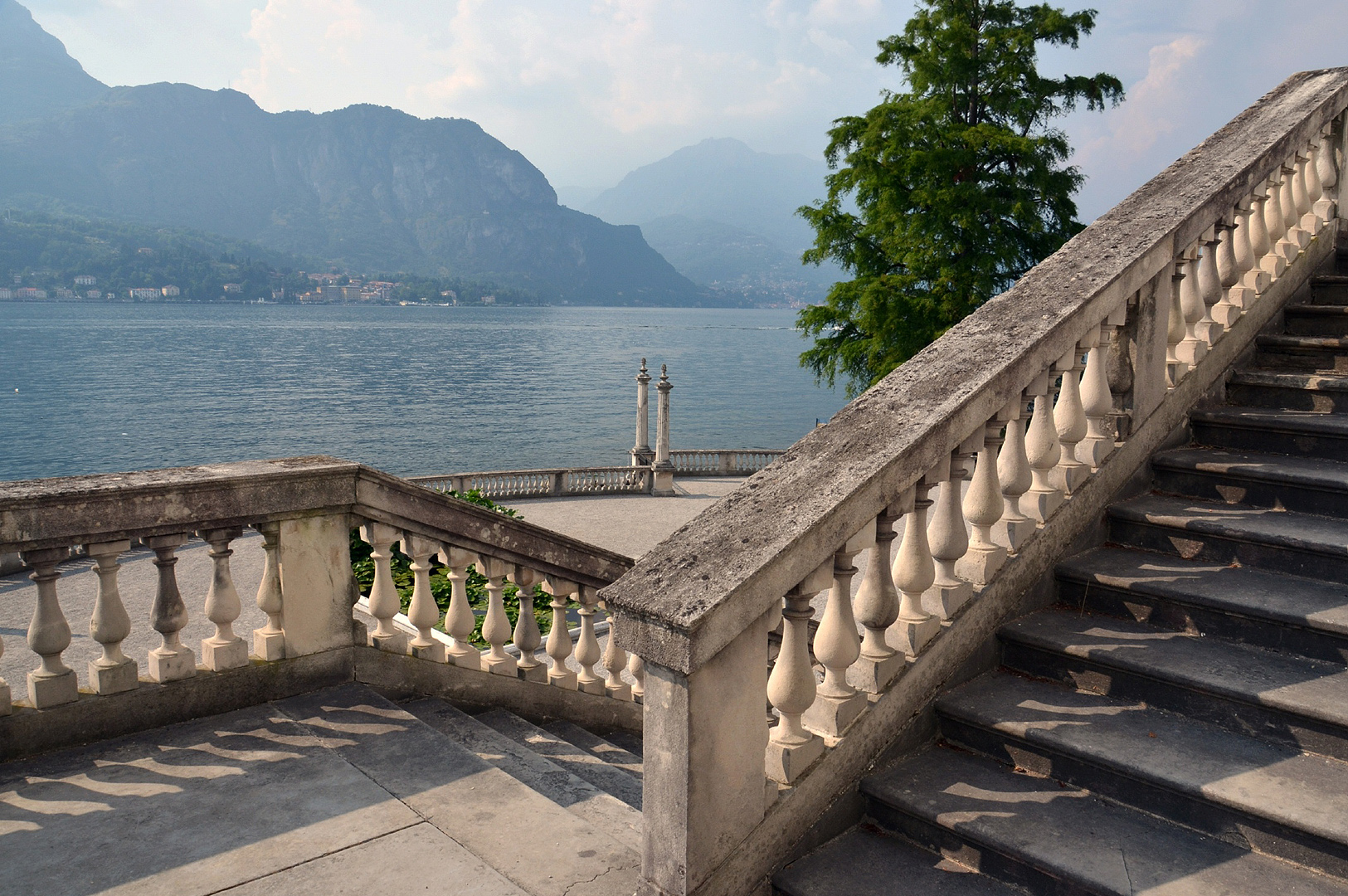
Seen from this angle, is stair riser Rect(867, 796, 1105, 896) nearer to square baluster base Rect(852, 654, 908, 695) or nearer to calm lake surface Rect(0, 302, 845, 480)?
square baluster base Rect(852, 654, 908, 695)

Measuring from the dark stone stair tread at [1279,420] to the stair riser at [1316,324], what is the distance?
3.14 feet

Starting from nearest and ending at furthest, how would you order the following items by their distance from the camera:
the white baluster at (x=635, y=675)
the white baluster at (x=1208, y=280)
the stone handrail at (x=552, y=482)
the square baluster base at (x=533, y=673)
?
the white baluster at (x=1208, y=280) → the square baluster base at (x=533, y=673) → the white baluster at (x=635, y=675) → the stone handrail at (x=552, y=482)

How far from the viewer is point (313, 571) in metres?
4.30

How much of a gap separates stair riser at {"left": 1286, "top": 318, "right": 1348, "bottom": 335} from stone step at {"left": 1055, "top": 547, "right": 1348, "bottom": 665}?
2403mm

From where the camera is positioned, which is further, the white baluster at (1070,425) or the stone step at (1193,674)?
the white baluster at (1070,425)

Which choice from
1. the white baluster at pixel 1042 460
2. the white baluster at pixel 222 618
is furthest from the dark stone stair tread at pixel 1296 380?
the white baluster at pixel 222 618

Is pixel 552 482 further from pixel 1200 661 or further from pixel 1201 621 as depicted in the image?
pixel 1200 661

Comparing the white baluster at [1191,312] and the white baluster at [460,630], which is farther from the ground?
the white baluster at [1191,312]

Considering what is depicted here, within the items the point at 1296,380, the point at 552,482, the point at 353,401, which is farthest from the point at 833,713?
the point at 353,401

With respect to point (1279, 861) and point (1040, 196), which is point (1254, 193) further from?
point (1040, 196)

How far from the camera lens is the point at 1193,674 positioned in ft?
10.1

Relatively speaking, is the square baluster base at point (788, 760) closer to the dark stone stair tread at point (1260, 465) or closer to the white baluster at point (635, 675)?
the dark stone stair tread at point (1260, 465)

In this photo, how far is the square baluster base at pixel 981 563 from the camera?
344cm

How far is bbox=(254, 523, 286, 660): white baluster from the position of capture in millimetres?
4168
